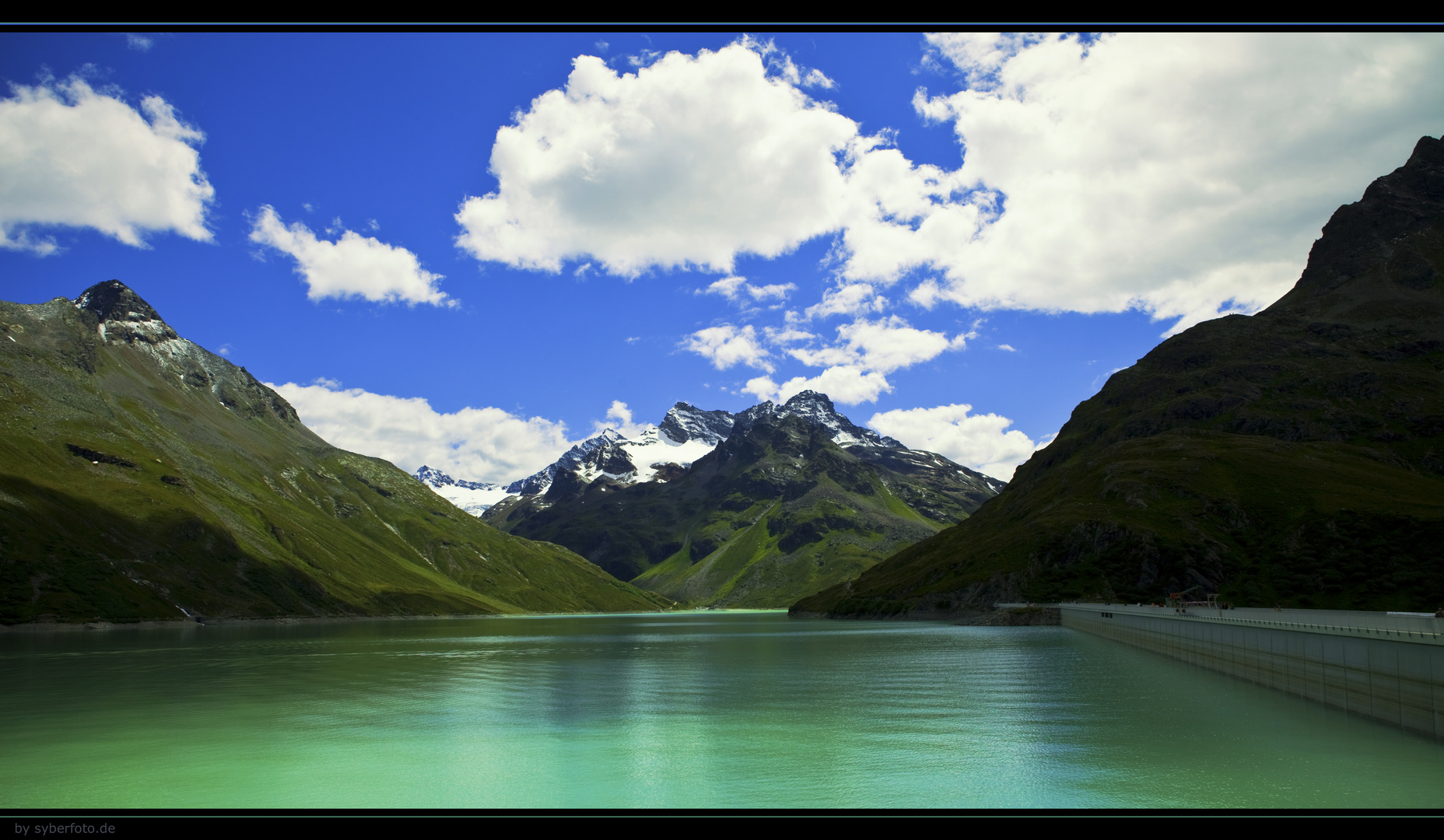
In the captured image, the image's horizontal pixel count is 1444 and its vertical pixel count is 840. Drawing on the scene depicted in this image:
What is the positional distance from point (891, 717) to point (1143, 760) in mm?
16602

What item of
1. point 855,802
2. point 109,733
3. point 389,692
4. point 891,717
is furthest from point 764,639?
point 855,802

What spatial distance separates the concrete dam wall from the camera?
134 ft

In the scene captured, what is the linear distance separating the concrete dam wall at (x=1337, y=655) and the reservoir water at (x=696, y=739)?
1.63 meters

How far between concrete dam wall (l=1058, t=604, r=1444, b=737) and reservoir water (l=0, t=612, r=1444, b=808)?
5.35 ft

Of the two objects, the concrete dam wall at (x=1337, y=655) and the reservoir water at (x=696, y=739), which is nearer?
the reservoir water at (x=696, y=739)

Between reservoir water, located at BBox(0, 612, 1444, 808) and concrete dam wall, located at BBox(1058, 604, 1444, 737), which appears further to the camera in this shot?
concrete dam wall, located at BBox(1058, 604, 1444, 737)

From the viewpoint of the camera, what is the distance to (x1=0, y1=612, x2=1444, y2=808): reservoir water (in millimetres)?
31109

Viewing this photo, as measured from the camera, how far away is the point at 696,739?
44.1 metres

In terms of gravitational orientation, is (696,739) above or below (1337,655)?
below

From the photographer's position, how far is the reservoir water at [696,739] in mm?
31109

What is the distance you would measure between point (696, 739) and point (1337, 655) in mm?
39621
